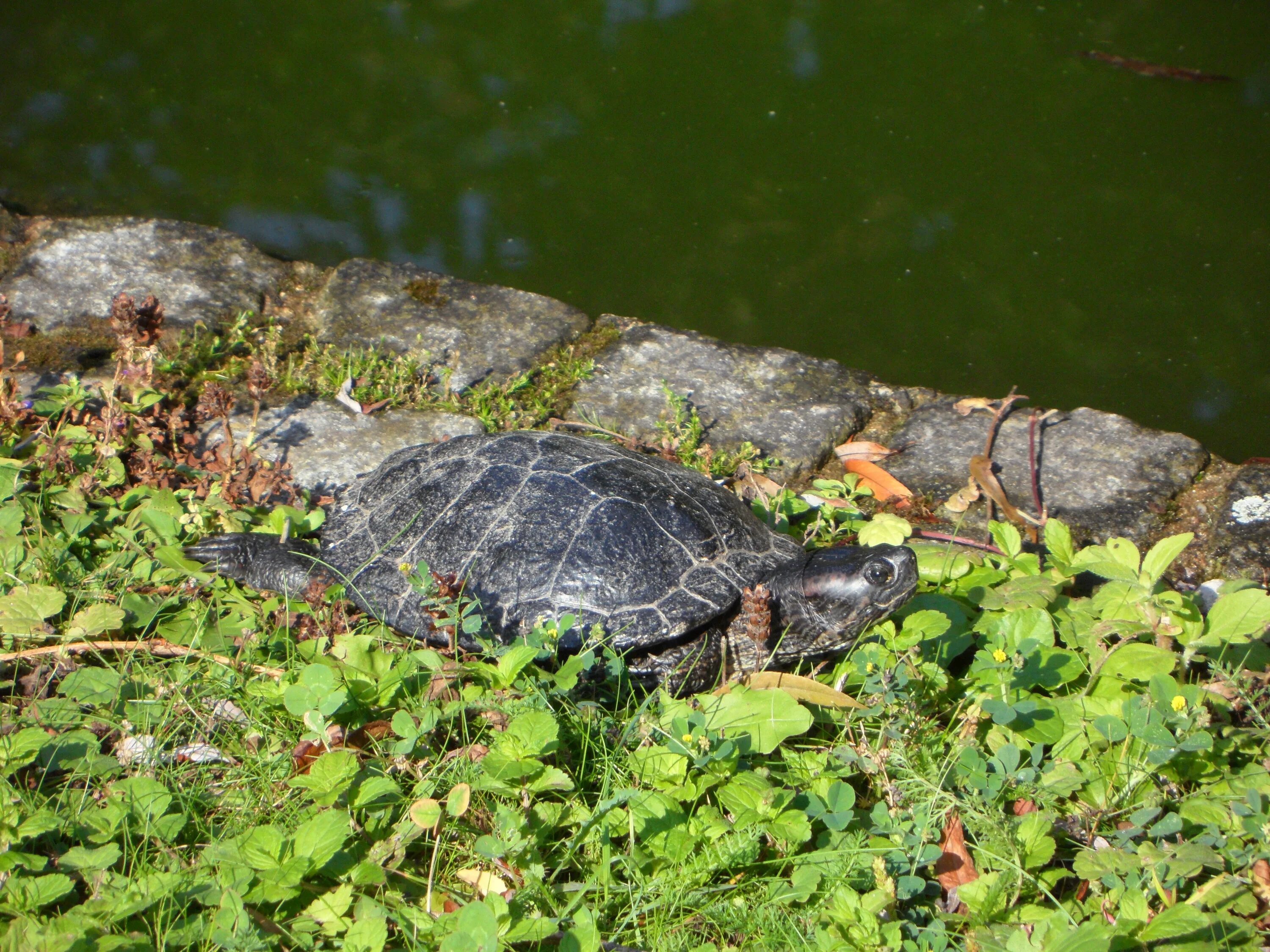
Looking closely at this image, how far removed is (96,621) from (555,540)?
1.06 metres

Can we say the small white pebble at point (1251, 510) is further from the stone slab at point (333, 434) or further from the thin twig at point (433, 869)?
the thin twig at point (433, 869)

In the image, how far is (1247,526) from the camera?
9.70 ft

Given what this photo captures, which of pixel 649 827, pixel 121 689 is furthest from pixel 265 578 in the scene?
pixel 649 827

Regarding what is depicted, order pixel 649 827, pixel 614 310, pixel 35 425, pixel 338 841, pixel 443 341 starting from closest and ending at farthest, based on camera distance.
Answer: pixel 338 841, pixel 649 827, pixel 35 425, pixel 443 341, pixel 614 310

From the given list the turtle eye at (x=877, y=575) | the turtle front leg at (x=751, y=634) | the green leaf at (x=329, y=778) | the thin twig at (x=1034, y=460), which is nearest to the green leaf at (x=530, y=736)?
the green leaf at (x=329, y=778)

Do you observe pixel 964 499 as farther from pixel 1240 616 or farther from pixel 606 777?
pixel 606 777

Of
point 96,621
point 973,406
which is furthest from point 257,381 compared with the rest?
point 973,406

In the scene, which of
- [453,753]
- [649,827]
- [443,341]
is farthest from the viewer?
[443,341]

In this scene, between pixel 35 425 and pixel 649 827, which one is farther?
pixel 35 425

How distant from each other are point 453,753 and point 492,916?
46 centimetres

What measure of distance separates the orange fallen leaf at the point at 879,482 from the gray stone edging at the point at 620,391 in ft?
0.21

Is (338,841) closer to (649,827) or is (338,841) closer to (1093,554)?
(649,827)

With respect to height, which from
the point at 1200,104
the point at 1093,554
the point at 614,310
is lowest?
the point at 614,310

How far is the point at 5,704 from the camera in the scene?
198 cm
